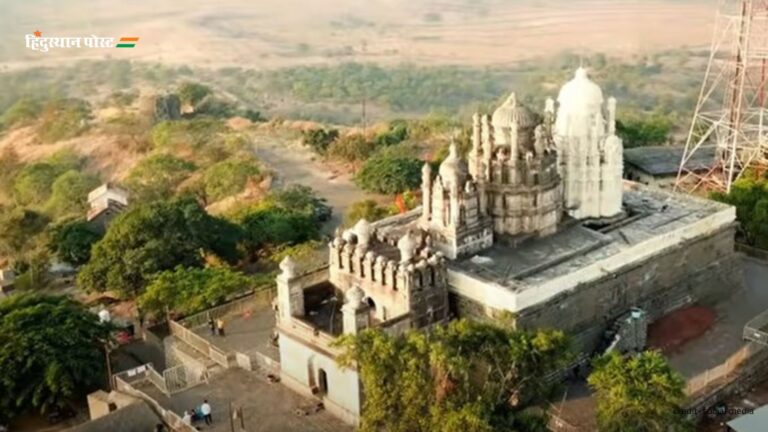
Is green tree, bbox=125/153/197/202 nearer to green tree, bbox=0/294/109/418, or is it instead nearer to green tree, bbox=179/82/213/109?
green tree, bbox=0/294/109/418

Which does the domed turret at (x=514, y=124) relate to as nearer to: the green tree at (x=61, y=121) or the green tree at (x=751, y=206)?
the green tree at (x=751, y=206)

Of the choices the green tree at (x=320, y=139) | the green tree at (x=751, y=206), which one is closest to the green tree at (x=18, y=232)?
the green tree at (x=320, y=139)

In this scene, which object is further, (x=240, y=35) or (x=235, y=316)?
(x=240, y=35)

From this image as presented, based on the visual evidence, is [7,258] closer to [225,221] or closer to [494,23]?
[225,221]

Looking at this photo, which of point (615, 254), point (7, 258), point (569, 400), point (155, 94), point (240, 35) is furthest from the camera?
Result: point (240, 35)

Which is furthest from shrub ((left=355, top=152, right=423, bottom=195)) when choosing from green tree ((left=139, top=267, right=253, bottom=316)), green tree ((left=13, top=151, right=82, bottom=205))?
green tree ((left=13, top=151, right=82, bottom=205))

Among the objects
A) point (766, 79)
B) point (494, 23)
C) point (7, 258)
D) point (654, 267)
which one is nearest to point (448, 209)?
point (654, 267)

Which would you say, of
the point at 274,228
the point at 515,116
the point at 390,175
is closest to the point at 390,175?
the point at 390,175
